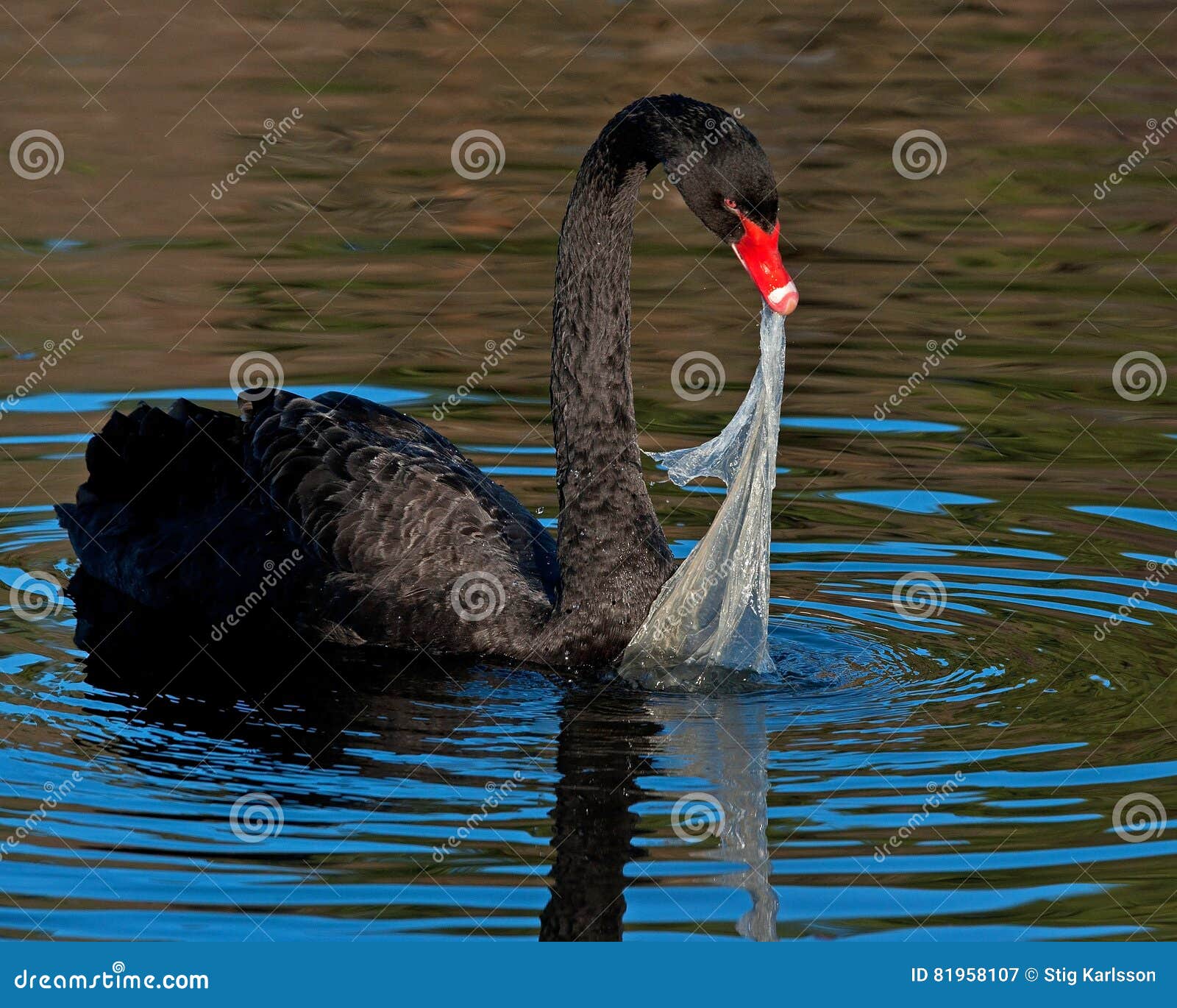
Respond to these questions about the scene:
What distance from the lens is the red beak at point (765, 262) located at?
6805 millimetres

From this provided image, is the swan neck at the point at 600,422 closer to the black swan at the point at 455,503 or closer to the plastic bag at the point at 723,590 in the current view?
the black swan at the point at 455,503

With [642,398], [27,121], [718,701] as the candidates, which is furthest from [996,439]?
[27,121]

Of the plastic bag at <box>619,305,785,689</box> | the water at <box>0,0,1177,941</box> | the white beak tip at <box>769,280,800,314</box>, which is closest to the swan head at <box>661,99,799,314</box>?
the white beak tip at <box>769,280,800,314</box>

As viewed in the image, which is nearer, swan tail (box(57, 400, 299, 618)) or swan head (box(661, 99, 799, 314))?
swan head (box(661, 99, 799, 314))

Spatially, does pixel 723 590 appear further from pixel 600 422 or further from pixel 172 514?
pixel 172 514

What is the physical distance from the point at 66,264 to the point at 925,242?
20.4ft

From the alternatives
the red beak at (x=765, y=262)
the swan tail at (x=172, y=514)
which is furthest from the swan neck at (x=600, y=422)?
the swan tail at (x=172, y=514)

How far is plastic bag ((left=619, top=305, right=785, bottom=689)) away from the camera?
7461mm

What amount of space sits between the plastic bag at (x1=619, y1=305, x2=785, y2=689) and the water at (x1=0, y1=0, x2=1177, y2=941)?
0.73 ft

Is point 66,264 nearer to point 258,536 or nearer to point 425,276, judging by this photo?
point 425,276

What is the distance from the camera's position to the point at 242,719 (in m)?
7.26

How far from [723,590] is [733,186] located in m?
1.66

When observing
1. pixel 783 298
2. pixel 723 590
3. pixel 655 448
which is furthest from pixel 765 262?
pixel 655 448

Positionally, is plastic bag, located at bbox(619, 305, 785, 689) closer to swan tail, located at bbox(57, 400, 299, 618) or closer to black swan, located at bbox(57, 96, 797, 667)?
black swan, located at bbox(57, 96, 797, 667)
